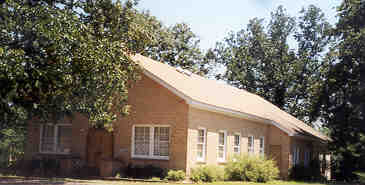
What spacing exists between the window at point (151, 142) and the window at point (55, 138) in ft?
14.9

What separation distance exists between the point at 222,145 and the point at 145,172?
18.7 feet

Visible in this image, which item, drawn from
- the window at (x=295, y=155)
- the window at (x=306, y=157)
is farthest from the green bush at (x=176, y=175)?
the window at (x=306, y=157)

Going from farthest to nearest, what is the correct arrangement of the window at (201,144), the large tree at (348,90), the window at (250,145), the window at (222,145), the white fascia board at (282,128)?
the white fascia board at (282,128), the window at (250,145), the large tree at (348,90), the window at (222,145), the window at (201,144)

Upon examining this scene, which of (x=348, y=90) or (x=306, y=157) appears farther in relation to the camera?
(x=306, y=157)

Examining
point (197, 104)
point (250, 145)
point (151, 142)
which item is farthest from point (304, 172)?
point (151, 142)

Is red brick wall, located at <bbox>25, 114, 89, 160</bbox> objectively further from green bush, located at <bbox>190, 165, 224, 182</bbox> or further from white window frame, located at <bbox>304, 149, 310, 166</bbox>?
white window frame, located at <bbox>304, 149, 310, 166</bbox>

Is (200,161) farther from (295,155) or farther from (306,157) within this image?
(306,157)

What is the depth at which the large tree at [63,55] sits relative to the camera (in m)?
16.4

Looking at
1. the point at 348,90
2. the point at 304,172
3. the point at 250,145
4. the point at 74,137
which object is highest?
the point at 348,90

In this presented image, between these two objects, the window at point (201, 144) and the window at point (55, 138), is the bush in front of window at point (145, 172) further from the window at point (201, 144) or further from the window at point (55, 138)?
the window at point (55, 138)

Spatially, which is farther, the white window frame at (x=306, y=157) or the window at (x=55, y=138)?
the white window frame at (x=306, y=157)

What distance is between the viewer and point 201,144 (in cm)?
2455

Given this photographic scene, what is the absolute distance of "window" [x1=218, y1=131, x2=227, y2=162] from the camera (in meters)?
26.5

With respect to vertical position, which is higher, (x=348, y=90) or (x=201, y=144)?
(x=348, y=90)
